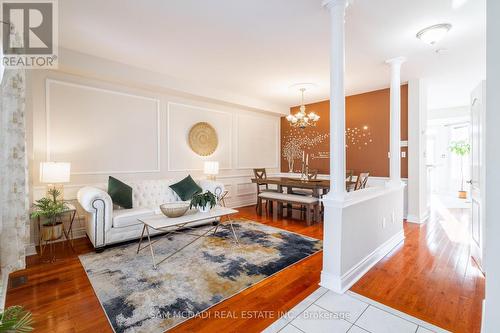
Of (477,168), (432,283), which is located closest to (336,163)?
(432,283)

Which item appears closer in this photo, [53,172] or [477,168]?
[477,168]

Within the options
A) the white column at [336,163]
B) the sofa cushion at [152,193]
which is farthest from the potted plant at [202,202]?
the white column at [336,163]

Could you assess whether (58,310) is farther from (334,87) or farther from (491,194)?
(334,87)

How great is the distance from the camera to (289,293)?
2.08 meters

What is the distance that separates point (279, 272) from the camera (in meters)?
2.45

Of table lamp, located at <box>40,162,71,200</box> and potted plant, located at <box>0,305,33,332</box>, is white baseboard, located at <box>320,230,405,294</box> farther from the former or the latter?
table lamp, located at <box>40,162,71,200</box>

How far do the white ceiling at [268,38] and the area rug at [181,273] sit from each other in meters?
2.66

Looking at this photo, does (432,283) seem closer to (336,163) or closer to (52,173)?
(336,163)

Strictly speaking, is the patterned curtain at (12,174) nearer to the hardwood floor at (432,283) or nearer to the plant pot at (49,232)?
the plant pot at (49,232)

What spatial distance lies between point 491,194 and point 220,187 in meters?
3.65

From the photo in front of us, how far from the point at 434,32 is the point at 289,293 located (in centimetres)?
315

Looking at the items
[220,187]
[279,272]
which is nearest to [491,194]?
[279,272]

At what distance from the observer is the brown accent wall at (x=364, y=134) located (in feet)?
15.8

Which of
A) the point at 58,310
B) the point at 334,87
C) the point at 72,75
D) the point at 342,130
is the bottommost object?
the point at 58,310
